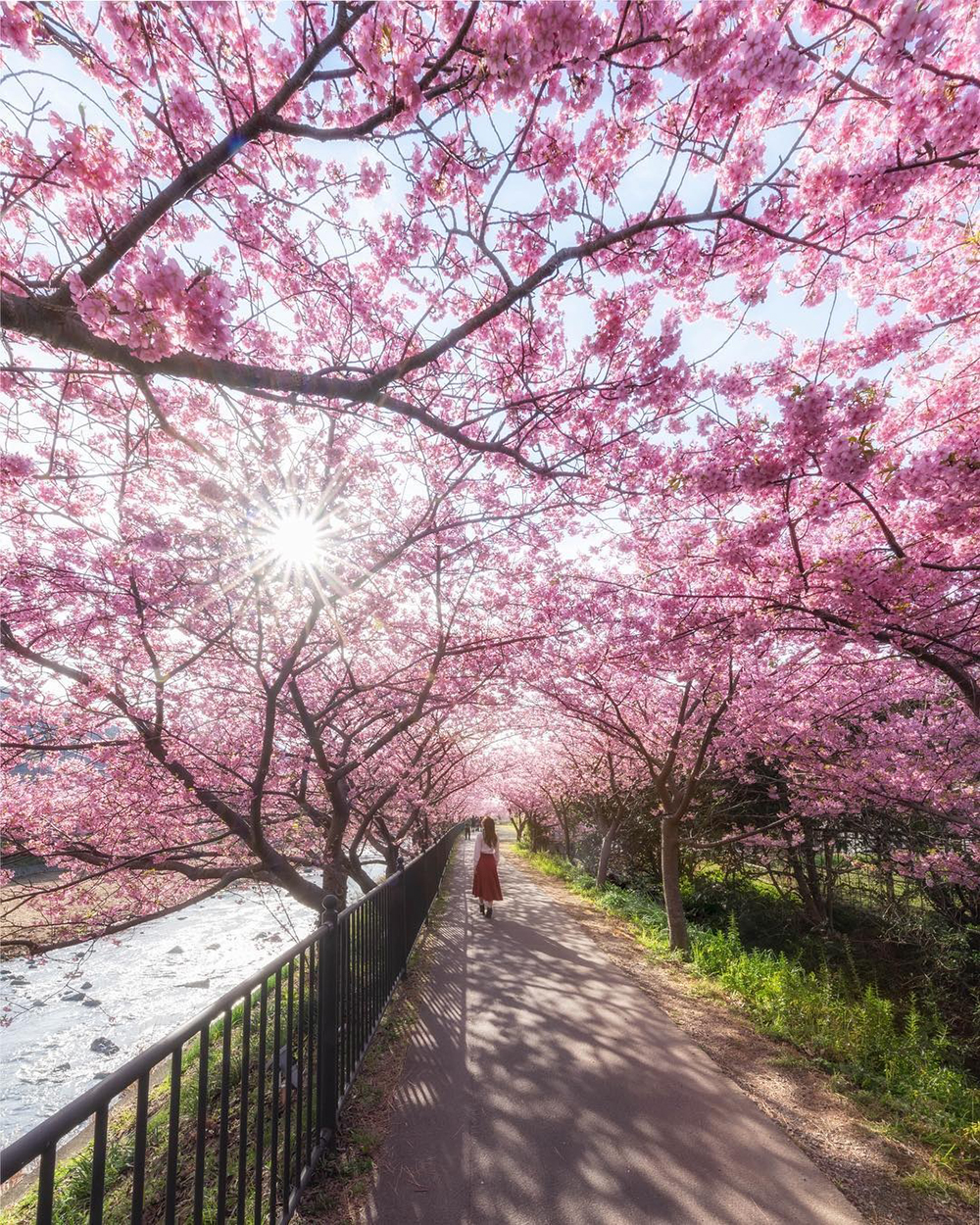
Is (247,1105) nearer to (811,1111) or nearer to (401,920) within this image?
(811,1111)

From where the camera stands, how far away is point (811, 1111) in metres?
4.11

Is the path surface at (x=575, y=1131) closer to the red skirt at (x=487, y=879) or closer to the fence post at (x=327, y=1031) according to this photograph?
the fence post at (x=327, y=1031)

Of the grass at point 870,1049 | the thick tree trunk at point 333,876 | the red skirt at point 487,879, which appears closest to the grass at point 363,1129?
the thick tree trunk at point 333,876

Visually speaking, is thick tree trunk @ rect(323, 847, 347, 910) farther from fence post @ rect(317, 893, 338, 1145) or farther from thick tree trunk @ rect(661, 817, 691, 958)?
thick tree trunk @ rect(661, 817, 691, 958)

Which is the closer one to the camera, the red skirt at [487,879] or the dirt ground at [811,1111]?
the dirt ground at [811,1111]

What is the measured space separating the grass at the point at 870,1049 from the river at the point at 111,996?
18.4 ft

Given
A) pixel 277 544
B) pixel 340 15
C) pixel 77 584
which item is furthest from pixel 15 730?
pixel 340 15

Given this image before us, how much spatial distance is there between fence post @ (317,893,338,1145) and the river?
3.80 m

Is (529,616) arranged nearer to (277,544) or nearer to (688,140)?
(277,544)

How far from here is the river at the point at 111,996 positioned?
9.98 m

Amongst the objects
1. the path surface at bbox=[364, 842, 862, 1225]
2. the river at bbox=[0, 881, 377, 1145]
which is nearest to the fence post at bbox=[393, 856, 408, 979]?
the path surface at bbox=[364, 842, 862, 1225]

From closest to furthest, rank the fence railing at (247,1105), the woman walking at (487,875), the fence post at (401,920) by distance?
the fence railing at (247,1105) < the fence post at (401,920) < the woman walking at (487,875)

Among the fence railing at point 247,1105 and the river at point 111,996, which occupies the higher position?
the fence railing at point 247,1105

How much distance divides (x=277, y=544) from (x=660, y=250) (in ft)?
12.8
